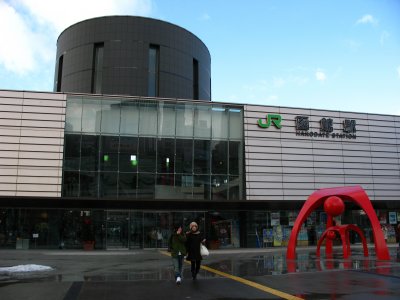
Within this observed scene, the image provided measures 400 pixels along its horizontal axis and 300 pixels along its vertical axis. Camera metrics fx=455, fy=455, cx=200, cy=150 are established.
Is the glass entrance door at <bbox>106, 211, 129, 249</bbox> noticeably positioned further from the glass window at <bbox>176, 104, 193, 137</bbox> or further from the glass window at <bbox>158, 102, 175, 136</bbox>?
the glass window at <bbox>176, 104, 193, 137</bbox>

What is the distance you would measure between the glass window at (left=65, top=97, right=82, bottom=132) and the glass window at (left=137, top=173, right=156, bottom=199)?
17.7 ft

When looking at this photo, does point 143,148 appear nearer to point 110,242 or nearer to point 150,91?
point 110,242

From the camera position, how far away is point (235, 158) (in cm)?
3303

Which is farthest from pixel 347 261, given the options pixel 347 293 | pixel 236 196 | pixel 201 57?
pixel 201 57

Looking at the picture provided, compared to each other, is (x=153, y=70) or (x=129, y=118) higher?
(x=153, y=70)

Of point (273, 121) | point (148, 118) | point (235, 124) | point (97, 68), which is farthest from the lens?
point (97, 68)

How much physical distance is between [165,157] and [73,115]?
6.90 m

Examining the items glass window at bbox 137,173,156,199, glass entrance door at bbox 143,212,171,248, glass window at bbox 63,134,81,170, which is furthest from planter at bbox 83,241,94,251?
glass window at bbox 63,134,81,170

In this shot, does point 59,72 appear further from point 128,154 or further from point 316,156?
point 316,156

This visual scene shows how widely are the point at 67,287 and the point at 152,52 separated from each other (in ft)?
133

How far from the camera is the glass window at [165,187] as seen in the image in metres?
31.2

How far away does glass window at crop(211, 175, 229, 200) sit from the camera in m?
32.0

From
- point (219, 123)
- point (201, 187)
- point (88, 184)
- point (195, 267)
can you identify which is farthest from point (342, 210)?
point (88, 184)

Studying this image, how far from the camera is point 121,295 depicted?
1064 centimetres
